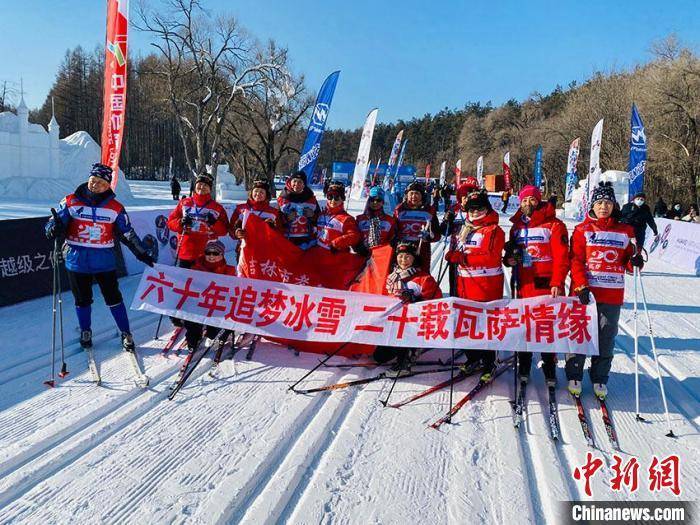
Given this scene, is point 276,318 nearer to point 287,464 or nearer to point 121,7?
point 287,464

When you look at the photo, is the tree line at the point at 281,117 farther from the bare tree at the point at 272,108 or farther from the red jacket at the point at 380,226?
the red jacket at the point at 380,226

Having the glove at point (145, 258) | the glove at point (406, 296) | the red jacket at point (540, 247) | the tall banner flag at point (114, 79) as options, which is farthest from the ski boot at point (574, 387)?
the tall banner flag at point (114, 79)

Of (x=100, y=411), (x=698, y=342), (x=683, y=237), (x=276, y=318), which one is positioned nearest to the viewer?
(x=100, y=411)

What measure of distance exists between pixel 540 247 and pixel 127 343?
4.47 meters

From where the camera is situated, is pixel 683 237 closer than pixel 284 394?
No

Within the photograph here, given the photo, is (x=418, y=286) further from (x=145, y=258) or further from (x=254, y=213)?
(x=145, y=258)

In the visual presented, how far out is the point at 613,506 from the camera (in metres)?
2.84

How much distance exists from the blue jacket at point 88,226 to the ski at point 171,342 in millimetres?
1088

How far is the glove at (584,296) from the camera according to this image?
13.0 feet

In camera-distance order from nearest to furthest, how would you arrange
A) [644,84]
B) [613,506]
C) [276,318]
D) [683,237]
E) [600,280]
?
[613,506], [600,280], [276,318], [683,237], [644,84]

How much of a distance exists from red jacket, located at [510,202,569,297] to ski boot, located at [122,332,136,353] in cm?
421

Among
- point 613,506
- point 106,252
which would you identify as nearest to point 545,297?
point 613,506

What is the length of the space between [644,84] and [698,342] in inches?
1295

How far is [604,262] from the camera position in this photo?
406cm
